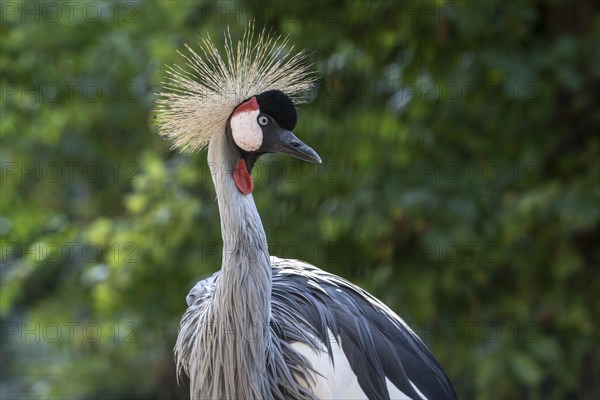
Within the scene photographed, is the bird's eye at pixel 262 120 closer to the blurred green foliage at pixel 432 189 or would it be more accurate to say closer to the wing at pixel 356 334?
the wing at pixel 356 334

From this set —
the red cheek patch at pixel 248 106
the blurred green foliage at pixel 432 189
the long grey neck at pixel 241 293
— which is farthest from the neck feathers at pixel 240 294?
the blurred green foliage at pixel 432 189

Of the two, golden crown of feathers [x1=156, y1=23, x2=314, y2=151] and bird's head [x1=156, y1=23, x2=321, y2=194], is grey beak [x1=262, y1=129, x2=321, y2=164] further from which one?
golden crown of feathers [x1=156, y1=23, x2=314, y2=151]

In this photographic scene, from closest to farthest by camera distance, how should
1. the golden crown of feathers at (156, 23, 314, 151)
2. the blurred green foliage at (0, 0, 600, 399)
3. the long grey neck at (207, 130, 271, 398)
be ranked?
the long grey neck at (207, 130, 271, 398)
the golden crown of feathers at (156, 23, 314, 151)
the blurred green foliage at (0, 0, 600, 399)

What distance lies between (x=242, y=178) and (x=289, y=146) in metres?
0.13

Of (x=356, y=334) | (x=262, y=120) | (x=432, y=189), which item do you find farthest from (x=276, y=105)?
(x=432, y=189)

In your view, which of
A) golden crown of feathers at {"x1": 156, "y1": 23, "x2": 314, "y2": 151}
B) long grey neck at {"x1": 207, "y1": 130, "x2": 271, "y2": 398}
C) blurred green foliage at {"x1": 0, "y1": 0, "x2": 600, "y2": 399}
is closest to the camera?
long grey neck at {"x1": 207, "y1": 130, "x2": 271, "y2": 398}

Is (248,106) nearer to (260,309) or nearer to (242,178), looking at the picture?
(242,178)

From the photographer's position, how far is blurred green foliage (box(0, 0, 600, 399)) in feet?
11.7

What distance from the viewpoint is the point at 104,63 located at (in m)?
4.74

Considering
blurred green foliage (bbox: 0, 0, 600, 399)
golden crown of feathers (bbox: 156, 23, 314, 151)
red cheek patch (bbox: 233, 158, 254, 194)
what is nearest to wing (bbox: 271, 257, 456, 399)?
red cheek patch (bbox: 233, 158, 254, 194)

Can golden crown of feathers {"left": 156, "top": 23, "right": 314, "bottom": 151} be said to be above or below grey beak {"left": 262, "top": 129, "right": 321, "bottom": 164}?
above

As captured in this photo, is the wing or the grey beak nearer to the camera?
the grey beak

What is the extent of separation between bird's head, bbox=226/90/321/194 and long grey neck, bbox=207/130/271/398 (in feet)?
0.11

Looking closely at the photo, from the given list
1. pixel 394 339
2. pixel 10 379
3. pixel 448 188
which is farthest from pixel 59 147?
pixel 394 339
